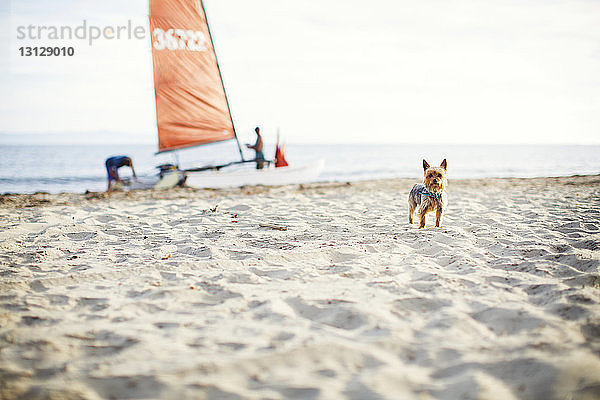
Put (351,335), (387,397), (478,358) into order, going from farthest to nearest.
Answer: (351,335)
(478,358)
(387,397)

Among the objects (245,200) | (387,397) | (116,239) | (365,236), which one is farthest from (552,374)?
(245,200)

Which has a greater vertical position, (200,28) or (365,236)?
(200,28)

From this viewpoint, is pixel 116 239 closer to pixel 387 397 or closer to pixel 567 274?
pixel 387 397

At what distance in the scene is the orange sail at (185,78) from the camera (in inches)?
436

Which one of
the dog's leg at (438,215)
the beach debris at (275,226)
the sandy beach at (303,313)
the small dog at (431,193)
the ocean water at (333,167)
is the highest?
the ocean water at (333,167)

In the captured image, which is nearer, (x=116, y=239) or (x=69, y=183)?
(x=116, y=239)

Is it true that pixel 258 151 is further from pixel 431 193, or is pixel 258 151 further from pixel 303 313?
pixel 303 313

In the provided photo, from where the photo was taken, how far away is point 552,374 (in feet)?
5.32

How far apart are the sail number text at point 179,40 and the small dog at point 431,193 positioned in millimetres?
9651

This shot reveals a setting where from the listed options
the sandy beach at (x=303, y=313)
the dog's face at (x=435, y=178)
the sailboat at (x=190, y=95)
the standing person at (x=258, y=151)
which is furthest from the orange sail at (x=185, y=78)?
the dog's face at (x=435, y=178)

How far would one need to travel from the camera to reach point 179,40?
1127 cm

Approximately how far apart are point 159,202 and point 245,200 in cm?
169

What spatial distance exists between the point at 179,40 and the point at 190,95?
167 cm

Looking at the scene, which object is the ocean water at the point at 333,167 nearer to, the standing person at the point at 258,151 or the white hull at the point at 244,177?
the white hull at the point at 244,177
